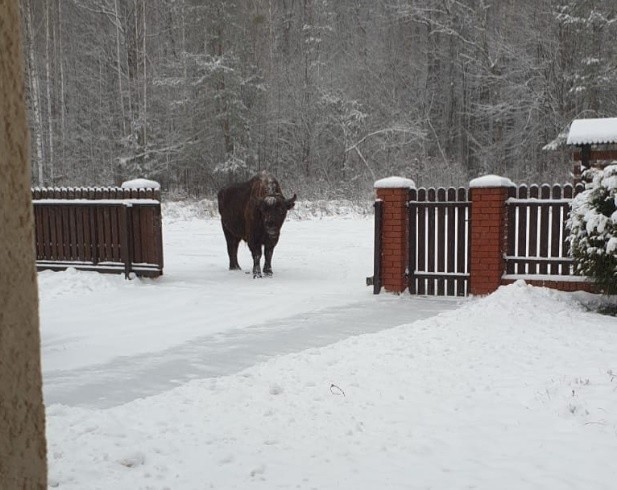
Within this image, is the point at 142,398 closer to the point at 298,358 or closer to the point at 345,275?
the point at 298,358

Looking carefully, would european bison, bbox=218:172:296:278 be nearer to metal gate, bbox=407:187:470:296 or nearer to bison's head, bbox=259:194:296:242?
bison's head, bbox=259:194:296:242

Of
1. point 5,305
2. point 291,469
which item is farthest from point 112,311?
point 5,305

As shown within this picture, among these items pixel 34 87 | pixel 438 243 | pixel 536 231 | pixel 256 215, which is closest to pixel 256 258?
pixel 256 215

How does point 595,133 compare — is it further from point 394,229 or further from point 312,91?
point 312,91

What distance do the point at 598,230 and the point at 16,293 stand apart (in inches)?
269

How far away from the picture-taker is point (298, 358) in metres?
5.37

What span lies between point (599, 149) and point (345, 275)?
16.2 feet

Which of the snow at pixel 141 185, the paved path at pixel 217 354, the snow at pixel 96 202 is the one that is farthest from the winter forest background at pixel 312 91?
the paved path at pixel 217 354

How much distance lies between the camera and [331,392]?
443 centimetres

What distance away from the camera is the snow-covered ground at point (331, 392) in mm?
3223

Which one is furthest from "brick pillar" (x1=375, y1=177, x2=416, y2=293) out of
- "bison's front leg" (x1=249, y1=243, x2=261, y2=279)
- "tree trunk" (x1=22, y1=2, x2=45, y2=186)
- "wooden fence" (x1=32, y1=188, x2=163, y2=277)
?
"tree trunk" (x1=22, y1=2, x2=45, y2=186)

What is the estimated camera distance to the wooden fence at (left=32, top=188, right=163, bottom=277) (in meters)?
10.2

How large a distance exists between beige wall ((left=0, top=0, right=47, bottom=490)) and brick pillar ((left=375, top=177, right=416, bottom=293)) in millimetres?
7525

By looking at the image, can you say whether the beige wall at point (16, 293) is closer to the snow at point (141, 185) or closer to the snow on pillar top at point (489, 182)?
the snow on pillar top at point (489, 182)
